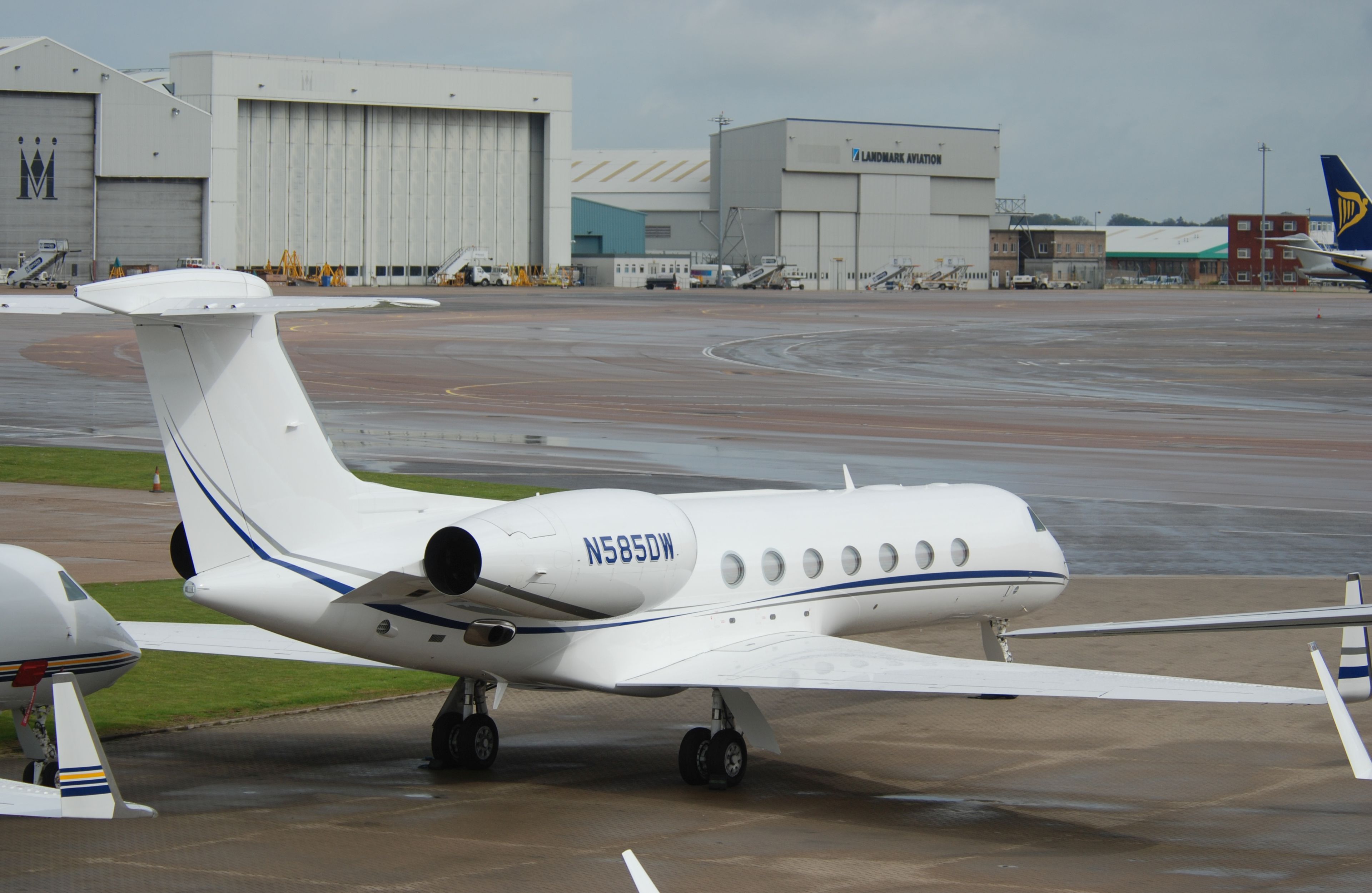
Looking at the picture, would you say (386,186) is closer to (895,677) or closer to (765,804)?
(765,804)

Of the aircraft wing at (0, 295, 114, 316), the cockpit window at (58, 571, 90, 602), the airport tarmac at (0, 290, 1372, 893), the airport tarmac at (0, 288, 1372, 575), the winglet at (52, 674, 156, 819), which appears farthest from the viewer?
the airport tarmac at (0, 288, 1372, 575)

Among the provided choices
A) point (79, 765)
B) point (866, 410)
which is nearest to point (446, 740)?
point (79, 765)

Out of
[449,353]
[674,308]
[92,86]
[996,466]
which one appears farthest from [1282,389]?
[92,86]

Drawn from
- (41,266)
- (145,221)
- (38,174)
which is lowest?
(41,266)

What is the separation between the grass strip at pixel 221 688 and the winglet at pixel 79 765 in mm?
7428

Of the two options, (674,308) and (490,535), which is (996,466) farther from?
(674,308)

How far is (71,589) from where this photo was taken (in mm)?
13727

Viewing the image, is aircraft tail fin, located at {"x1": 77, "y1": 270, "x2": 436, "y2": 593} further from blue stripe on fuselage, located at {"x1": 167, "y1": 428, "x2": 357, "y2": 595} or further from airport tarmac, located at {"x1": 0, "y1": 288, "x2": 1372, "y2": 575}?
airport tarmac, located at {"x1": 0, "y1": 288, "x2": 1372, "y2": 575}

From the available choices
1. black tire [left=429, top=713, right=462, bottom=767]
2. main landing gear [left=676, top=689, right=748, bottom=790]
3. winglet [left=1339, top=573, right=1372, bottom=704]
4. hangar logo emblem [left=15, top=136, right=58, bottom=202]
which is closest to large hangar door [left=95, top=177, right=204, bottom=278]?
hangar logo emblem [left=15, top=136, right=58, bottom=202]

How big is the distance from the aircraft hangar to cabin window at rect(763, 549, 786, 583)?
138149 mm

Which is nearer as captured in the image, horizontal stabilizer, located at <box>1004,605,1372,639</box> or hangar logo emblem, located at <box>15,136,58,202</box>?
horizontal stabilizer, located at <box>1004,605,1372,639</box>

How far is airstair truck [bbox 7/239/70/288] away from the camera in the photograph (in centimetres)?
13450

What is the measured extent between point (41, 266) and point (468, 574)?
13457 cm

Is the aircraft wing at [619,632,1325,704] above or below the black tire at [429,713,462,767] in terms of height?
above
